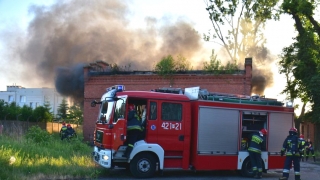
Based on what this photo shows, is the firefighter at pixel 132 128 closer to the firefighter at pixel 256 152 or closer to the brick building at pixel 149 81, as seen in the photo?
the firefighter at pixel 256 152

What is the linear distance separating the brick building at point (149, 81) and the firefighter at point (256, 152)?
9.76m

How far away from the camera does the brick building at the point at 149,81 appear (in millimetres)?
22484

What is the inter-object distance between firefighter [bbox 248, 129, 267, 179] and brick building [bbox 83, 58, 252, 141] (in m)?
9.76

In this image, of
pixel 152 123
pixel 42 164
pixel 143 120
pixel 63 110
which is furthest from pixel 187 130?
pixel 63 110

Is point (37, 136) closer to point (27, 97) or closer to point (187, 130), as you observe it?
point (187, 130)

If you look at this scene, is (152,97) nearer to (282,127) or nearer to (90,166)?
(90,166)

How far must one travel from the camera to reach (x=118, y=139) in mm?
11016

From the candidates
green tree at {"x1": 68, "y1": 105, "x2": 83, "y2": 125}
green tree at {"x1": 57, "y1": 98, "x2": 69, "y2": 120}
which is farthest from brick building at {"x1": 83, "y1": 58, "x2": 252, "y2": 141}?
green tree at {"x1": 57, "y1": 98, "x2": 69, "y2": 120}

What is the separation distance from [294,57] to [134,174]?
764 inches

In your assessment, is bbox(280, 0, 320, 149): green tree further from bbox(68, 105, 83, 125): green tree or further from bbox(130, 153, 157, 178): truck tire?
bbox(68, 105, 83, 125): green tree

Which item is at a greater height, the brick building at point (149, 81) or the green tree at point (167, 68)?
the green tree at point (167, 68)

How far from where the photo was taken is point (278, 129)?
13.6m

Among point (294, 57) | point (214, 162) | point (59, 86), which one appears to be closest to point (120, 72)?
point (59, 86)

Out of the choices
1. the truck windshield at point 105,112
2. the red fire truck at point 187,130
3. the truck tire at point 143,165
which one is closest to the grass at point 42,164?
the red fire truck at point 187,130
